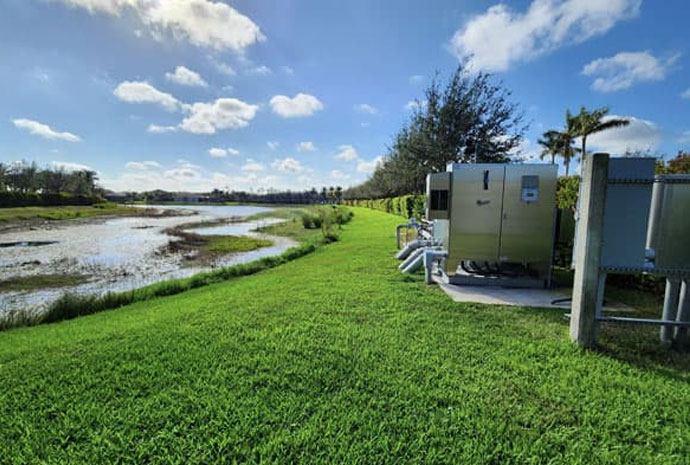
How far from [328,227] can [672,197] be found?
16685 mm

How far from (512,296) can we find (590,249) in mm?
2209

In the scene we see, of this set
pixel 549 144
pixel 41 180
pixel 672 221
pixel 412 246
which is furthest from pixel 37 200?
pixel 549 144

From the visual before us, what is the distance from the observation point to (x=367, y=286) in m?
5.77

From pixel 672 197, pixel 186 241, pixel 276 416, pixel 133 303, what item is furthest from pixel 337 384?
pixel 186 241

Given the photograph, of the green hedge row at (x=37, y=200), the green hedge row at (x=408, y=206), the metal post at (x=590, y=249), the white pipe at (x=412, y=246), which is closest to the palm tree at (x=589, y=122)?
the green hedge row at (x=408, y=206)

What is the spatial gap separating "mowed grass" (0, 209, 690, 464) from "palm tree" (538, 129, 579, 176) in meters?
38.0

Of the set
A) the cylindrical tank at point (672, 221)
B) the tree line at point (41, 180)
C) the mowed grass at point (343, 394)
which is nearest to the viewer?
the mowed grass at point (343, 394)

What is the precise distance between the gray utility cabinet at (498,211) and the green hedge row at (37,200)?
5594cm

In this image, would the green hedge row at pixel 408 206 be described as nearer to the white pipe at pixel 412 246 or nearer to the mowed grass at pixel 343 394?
the white pipe at pixel 412 246

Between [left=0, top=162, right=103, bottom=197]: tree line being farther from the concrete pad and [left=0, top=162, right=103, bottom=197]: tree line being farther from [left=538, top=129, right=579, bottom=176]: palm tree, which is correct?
[left=538, top=129, right=579, bottom=176]: palm tree

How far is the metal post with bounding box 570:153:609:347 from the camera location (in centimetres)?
305

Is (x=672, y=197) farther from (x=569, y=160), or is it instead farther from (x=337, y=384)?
(x=569, y=160)

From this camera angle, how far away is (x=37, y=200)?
1708 inches

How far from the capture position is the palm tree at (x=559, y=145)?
109 feet
